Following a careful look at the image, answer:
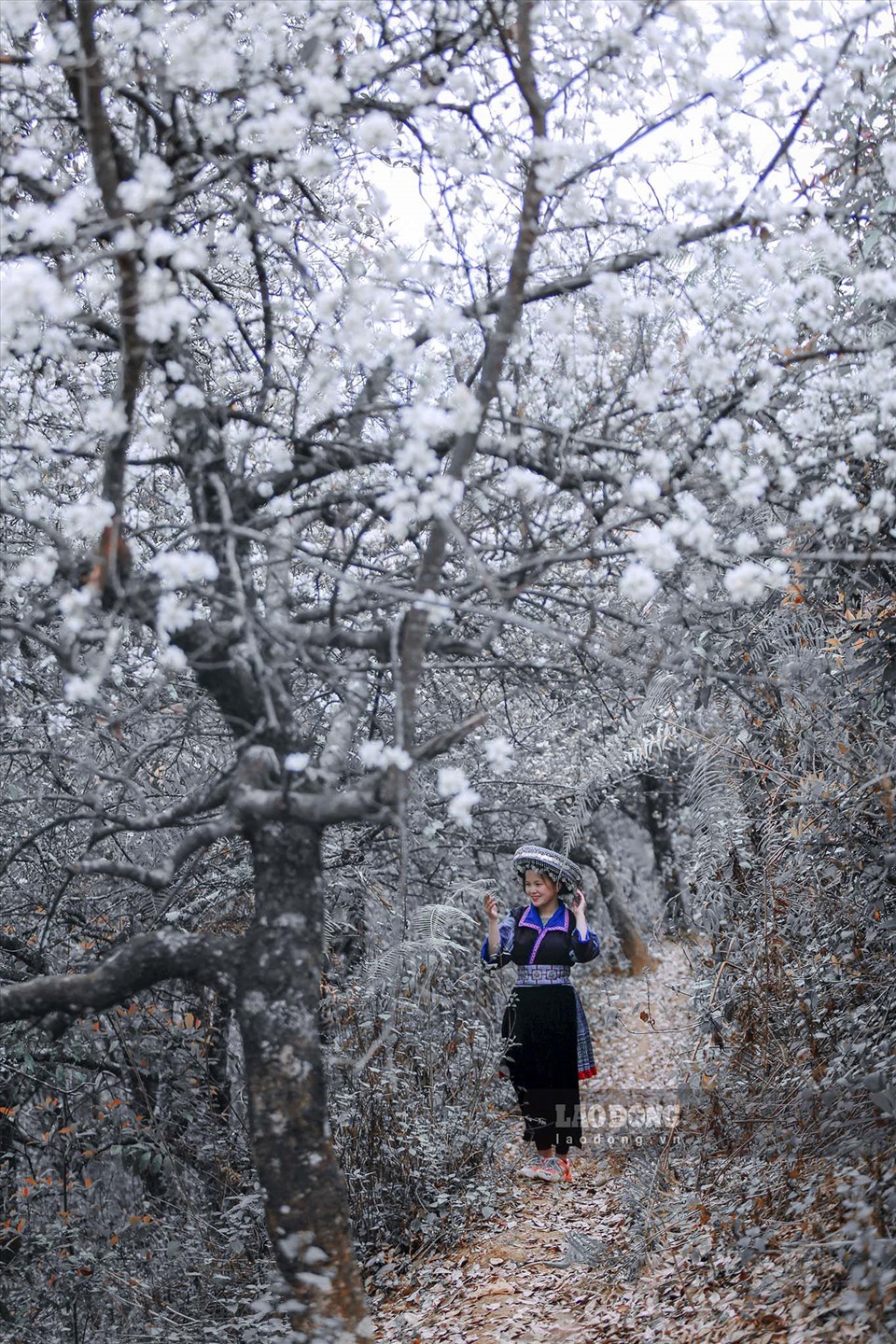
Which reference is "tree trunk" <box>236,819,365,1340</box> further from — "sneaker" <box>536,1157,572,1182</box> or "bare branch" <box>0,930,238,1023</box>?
"sneaker" <box>536,1157,572,1182</box>

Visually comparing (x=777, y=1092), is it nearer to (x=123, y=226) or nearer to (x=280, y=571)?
(x=280, y=571)

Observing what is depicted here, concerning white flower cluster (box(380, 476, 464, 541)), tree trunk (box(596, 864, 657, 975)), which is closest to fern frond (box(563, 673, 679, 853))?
white flower cluster (box(380, 476, 464, 541))

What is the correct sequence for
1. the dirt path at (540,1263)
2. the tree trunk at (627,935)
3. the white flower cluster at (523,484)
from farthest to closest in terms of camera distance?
1. the tree trunk at (627,935)
2. the dirt path at (540,1263)
3. the white flower cluster at (523,484)

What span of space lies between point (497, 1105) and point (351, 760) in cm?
254

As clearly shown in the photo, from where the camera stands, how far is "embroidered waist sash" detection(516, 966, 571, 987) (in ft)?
21.0

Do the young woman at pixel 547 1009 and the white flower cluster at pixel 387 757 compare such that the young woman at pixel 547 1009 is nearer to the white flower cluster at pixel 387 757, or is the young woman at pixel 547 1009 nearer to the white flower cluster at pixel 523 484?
the white flower cluster at pixel 523 484

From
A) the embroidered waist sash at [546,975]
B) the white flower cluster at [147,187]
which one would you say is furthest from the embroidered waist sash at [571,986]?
the white flower cluster at [147,187]

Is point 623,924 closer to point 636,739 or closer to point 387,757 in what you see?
point 636,739

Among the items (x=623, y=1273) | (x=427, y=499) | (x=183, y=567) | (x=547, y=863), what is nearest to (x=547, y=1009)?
(x=547, y=863)

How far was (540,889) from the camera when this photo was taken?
21.0 feet

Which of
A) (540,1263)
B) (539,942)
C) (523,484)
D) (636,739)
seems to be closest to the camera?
(523,484)

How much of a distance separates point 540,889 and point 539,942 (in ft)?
1.02

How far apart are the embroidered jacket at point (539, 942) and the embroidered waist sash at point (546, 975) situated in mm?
31

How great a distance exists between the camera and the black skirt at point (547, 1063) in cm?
627
